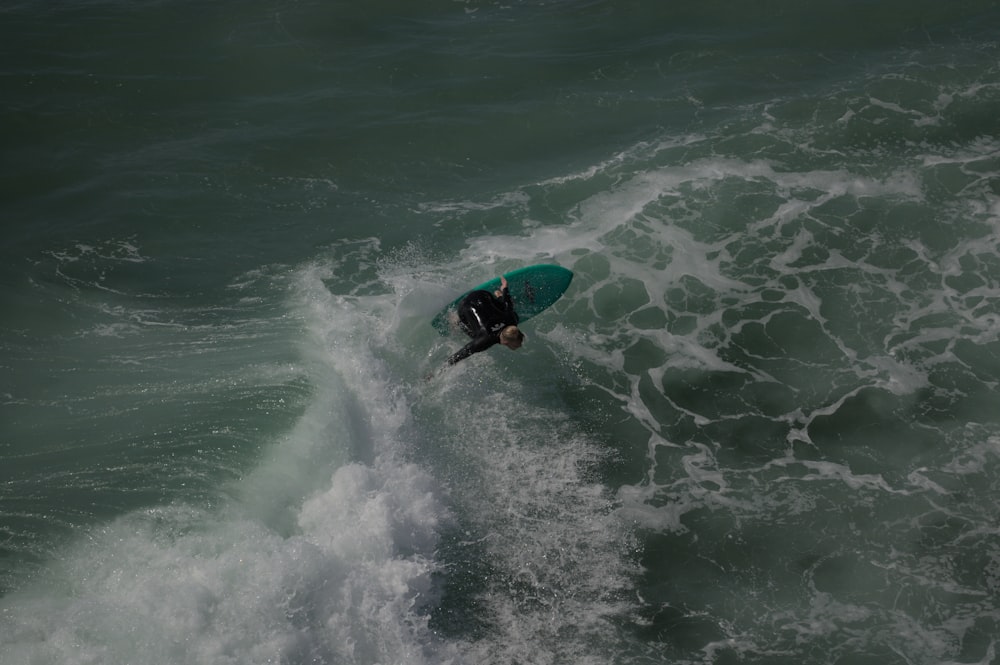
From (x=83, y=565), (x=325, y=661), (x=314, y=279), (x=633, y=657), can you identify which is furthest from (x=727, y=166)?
(x=83, y=565)

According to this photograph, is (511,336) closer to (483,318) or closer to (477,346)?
(477,346)

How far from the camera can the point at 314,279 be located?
17500 mm

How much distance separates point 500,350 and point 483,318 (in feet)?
6.98

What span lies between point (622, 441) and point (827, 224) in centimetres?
771

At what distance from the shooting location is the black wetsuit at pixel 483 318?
14102mm

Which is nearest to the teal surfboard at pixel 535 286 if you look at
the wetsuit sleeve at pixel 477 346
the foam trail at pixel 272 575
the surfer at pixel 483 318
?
the surfer at pixel 483 318

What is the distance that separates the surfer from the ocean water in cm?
152

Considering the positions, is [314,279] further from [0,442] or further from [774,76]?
[774,76]

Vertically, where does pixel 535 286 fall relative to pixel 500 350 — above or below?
above

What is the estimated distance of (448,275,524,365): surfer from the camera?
14.1 metres

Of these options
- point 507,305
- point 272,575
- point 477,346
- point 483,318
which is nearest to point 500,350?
point 507,305

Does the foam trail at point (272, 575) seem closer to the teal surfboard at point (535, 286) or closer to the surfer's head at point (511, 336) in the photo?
the surfer's head at point (511, 336)

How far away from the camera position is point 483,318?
14.4 metres

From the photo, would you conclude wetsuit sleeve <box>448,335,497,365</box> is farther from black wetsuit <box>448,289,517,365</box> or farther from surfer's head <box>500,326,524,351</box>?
surfer's head <box>500,326,524,351</box>
